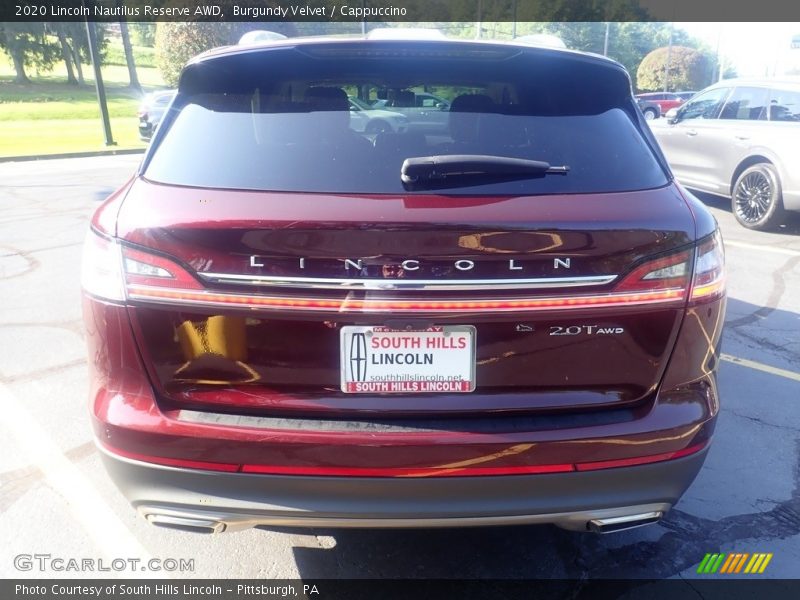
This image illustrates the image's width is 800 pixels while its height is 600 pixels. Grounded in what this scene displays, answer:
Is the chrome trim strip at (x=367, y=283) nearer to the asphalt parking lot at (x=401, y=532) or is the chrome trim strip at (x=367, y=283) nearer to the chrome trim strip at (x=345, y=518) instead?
the chrome trim strip at (x=345, y=518)

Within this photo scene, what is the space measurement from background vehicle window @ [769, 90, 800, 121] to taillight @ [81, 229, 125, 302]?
8.74 m

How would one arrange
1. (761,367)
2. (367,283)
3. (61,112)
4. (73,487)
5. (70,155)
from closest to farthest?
(367,283) < (73,487) < (761,367) < (70,155) < (61,112)

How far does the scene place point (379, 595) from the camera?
2426 mm

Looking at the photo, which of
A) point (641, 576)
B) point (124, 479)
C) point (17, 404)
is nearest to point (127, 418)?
point (124, 479)

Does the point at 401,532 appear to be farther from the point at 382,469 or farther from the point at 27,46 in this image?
the point at 27,46

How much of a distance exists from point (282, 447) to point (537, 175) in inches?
43.1

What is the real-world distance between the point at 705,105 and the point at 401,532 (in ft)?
29.9

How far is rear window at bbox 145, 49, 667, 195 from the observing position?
79.1 inches

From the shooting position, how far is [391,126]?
7.64ft

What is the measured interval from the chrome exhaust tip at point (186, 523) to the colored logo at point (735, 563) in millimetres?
1814

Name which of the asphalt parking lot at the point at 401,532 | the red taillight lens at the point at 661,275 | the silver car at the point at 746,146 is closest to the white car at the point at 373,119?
the red taillight lens at the point at 661,275

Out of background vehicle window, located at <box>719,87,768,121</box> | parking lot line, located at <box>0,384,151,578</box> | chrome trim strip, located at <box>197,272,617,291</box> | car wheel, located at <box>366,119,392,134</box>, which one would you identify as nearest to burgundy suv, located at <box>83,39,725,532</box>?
chrome trim strip, located at <box>197,272,617,291</box>

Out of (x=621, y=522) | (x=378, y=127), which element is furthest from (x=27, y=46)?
(x=621, y=522)

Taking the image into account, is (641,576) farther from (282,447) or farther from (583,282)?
(282,447)
